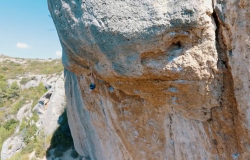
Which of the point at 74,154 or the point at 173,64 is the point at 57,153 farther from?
the point at 173,64

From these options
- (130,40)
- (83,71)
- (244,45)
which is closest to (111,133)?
(83,71)

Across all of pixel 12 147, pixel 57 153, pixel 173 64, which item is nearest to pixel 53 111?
pixel 57 153

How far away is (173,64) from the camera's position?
8.61 feet

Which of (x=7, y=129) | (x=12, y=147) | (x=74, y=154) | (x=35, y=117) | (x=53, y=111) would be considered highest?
(x=53, y=111)

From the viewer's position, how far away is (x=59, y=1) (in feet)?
10.1

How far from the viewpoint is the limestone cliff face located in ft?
7.93

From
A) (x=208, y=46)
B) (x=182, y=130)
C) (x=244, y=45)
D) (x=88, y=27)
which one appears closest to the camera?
(x=244, y=45)

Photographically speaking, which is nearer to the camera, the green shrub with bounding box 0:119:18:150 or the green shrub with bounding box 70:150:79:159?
Result: the green shrub with bounding box 70:150:79:159

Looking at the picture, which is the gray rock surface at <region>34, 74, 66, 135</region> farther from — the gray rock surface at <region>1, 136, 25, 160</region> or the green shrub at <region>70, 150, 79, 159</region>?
the green shrub at <region>70, 150, 79, 159</region>

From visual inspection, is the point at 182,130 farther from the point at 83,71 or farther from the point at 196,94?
the point at 83,71

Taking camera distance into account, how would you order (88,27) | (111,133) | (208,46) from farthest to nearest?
(111,133) → (88,27) → (208,46)

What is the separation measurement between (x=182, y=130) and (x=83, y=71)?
6.66 feet

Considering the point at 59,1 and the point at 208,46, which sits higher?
the point at 59,1

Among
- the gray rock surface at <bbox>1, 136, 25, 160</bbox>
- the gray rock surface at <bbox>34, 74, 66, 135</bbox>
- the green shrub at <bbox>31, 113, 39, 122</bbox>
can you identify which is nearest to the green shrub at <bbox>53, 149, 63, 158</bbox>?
the gray rock surface at <bbox>34, 74, 66, 135</bbox>
